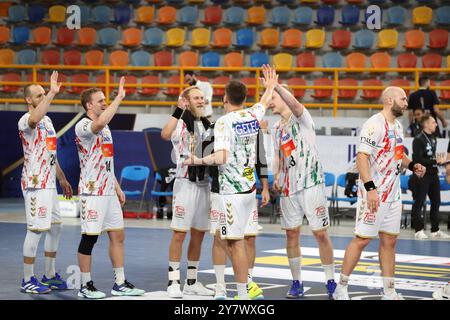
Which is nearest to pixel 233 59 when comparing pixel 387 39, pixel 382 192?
pixel 387 39

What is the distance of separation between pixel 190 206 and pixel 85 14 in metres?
16.5

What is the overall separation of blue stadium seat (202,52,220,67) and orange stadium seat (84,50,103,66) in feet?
9.70

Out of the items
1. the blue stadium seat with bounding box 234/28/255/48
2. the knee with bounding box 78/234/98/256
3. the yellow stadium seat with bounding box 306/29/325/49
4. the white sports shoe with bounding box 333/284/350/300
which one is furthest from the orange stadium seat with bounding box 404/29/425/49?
the knee with bounding box 78/234/98/256

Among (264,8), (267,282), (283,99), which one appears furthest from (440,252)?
(264,8)

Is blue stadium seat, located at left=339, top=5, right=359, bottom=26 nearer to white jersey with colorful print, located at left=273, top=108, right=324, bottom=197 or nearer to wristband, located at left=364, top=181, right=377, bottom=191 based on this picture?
white jersey with colorful print, located at left=273, top=108, right=324, bottom=197

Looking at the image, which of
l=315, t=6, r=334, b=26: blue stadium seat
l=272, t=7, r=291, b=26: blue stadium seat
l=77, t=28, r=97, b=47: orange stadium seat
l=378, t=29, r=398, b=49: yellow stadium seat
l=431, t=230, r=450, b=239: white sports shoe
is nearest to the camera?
l=431, t=230, r=450, b=239: white sports shoe

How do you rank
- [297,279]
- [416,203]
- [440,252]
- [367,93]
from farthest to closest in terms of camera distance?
[367,93] < [416,203] < [440,252] < [297,279]

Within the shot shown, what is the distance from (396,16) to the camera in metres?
22.2

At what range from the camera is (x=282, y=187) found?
8.63m

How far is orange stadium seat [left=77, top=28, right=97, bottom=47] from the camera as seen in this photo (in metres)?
23.1

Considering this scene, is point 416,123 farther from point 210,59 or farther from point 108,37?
point 108,37

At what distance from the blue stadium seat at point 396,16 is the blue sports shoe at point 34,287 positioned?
15.9 metres

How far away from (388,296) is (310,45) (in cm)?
1490

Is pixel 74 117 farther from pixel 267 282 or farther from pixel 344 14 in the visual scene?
pixel 267 282
